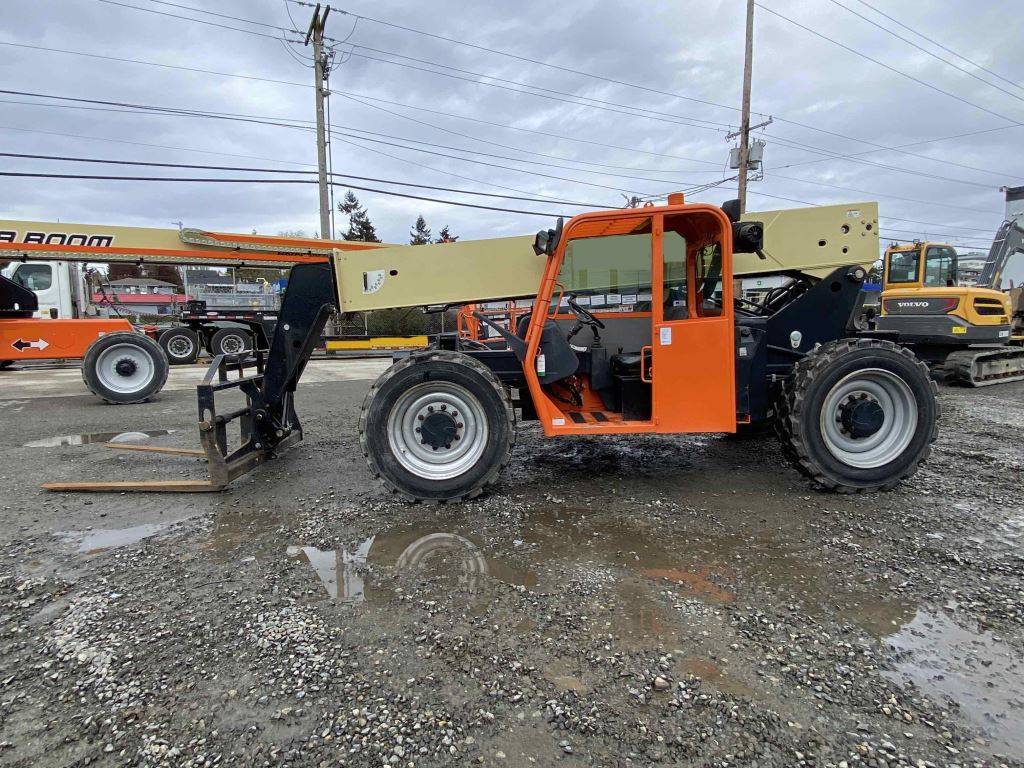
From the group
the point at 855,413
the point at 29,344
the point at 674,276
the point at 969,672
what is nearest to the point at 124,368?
the point at 29,344

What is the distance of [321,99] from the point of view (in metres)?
22.3

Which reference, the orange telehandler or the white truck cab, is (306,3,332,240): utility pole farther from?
the orange telehandler

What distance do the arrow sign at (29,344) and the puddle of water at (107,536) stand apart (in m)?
8.76

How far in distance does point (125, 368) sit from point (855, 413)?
1067 cm

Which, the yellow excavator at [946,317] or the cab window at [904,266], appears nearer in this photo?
the yellow excavator at [946,317]

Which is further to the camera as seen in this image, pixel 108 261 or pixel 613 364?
pixel 108 261

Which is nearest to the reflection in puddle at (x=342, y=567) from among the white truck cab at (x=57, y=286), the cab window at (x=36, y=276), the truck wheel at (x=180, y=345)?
the white truck cab at (x=57, y=286)

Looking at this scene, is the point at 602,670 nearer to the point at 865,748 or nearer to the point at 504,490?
the point at 865,748

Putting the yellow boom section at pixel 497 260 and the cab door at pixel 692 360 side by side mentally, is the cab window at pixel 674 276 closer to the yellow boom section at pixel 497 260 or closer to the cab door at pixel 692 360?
the cab door at pixel 692 360

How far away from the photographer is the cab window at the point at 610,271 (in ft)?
15.5

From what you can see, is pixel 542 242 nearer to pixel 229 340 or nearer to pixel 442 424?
pixel 442 424

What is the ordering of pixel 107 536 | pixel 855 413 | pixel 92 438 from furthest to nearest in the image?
pixel 92 438 → pixel 855 413 → pixel 107 536

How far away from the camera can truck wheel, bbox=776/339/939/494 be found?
4.35 m

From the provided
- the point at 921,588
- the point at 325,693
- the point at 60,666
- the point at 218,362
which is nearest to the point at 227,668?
the point at 325,693
